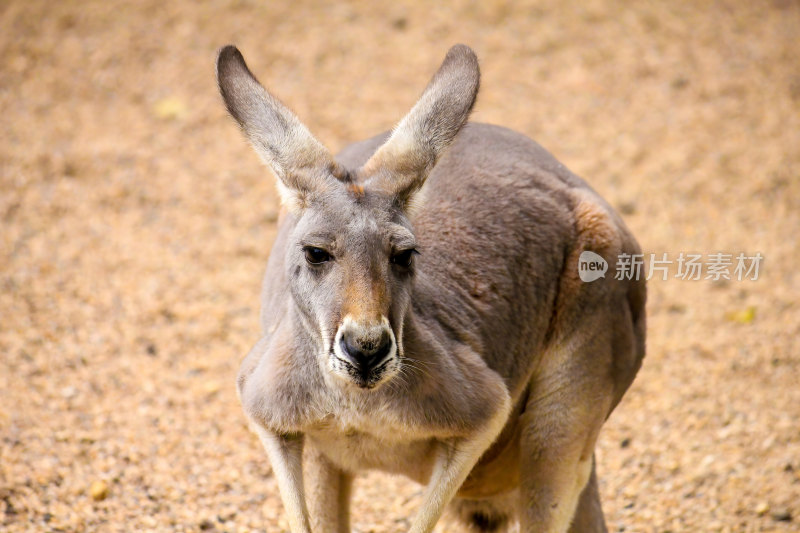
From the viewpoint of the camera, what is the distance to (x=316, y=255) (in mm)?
3400

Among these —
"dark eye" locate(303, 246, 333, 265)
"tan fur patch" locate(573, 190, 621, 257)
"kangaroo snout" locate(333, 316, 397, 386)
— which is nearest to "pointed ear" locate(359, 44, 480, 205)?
"dark eye" locate(303, 246, 333, 265)

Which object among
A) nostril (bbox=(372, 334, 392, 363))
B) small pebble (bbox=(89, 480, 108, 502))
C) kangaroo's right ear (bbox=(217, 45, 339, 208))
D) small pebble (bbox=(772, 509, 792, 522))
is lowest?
small pebble (bbox=(772, 509, 792, 522))

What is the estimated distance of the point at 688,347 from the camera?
6.70 m

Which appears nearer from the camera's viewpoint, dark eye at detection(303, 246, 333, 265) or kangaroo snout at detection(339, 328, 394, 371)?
kangaroo snout at detection(339, 328, 394, 371)

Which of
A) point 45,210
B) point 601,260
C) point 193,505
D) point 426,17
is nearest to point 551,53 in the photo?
point 426,17

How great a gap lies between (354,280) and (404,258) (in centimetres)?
28

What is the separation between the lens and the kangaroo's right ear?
11.6 ft

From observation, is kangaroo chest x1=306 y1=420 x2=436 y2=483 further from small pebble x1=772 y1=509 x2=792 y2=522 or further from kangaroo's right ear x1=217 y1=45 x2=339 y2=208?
small pebble x1=772 y1=509 x2=792 y2=522

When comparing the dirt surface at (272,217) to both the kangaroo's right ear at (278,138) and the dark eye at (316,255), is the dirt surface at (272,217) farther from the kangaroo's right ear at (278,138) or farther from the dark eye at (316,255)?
the kangaroo's right ear at (278,138)

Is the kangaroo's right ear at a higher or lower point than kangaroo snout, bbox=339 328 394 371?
higher

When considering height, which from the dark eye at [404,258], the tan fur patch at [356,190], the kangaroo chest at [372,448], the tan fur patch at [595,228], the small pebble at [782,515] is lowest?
the small pebble at [782,515]

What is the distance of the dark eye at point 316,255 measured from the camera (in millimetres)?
3385

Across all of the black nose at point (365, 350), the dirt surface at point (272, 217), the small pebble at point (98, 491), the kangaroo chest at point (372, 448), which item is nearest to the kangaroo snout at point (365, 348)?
the black nose at point (365, 350)

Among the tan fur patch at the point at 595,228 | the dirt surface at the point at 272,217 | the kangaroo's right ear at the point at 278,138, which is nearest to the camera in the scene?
the kangaroo's right ear at the point at 278,138
